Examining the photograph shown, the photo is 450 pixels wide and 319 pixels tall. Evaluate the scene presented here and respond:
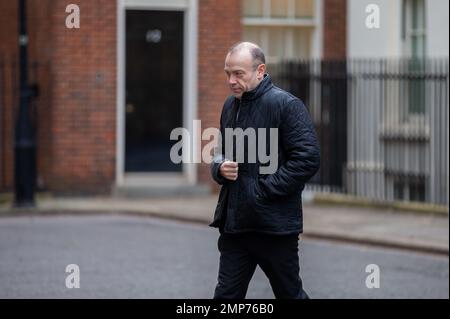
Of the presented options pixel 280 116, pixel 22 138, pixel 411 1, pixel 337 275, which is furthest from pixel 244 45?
pixel 411 1

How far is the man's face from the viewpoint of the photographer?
6.45 m

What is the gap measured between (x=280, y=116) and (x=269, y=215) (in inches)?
22.1

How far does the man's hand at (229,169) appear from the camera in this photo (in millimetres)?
6402

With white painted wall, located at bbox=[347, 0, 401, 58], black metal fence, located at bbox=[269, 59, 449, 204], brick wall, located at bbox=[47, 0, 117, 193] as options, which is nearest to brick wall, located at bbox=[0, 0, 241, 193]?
brick wall, located at bbox=[47, 0, 117, 193]

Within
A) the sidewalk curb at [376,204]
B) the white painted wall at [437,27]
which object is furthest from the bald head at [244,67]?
the white painted wall at [437,27]

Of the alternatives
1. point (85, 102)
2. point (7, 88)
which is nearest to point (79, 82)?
point (85, 102)

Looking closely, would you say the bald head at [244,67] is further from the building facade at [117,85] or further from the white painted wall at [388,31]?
the building facade at [117,85]

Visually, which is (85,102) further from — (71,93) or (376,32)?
(376,32)

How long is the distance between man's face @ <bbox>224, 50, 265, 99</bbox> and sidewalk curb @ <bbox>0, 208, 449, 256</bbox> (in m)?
7.03

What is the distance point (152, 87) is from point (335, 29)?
3196 mm

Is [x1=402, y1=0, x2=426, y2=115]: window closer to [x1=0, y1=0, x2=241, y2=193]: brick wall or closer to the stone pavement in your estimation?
the stone pavement

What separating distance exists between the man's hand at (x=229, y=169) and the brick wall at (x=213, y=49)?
11.7 m

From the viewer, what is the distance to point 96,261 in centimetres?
1186

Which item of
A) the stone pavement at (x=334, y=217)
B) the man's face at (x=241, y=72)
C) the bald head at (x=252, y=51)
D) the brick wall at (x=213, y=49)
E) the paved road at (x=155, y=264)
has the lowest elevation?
the paved road at (x=155, y=264)
